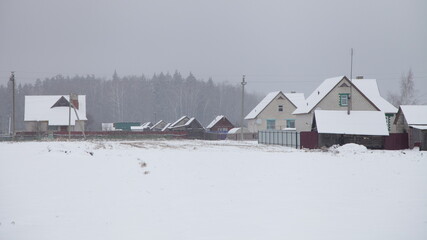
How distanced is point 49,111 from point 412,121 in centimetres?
5850

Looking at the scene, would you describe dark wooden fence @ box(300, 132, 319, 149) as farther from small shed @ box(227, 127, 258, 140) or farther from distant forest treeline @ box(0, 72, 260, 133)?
distant forest treeline @ box(0, 72, 260, 133)

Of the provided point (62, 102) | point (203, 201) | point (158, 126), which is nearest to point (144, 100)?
point (158, 126)

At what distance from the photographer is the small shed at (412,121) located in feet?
135

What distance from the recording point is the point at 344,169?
61.2ft

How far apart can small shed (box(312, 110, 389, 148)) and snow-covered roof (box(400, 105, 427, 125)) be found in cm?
233

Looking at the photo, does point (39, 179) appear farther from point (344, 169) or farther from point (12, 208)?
point (344, 169)

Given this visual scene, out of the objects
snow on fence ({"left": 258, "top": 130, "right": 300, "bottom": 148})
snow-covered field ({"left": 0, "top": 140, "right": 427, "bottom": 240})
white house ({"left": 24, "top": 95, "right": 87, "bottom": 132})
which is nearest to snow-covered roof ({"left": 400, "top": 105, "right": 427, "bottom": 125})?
snow on fence ({"left": 258, "top": 130, "right": 300, "bottom": 148})

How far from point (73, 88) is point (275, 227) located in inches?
5844

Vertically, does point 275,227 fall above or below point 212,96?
below

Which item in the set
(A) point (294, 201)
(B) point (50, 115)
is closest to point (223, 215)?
(A) point (294, 201)

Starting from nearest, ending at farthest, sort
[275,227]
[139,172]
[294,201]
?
[275,227]
[294,201]
[139,172]

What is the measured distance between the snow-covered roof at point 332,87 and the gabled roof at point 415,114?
239 inches

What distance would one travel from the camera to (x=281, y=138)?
47.5 meters

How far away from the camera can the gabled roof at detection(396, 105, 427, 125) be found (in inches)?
1624
